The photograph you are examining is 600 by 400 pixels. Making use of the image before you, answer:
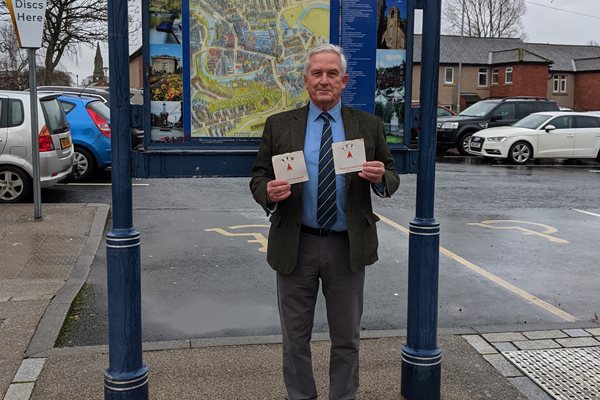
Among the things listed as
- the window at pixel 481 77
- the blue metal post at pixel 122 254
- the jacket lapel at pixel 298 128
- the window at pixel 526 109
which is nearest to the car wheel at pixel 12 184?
the blue metal post at pixel 122 254

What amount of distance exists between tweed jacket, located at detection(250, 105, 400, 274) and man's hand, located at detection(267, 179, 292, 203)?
0.14 metres

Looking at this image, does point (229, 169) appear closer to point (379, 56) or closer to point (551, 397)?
point (379, 56)

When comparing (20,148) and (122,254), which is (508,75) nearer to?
(20,148)

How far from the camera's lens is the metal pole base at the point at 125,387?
3145 millimetres

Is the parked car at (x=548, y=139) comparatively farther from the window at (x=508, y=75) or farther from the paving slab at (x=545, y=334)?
the window at (x=508, y=75)

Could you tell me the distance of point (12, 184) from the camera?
A: 983cm

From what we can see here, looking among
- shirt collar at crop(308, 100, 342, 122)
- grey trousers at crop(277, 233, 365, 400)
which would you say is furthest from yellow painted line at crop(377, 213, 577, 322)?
shirt collar at crop(308, 100, 342, 122)

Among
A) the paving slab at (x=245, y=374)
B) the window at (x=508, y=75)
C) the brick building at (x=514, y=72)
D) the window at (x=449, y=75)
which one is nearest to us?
the paving slab at (x=245, y=374)

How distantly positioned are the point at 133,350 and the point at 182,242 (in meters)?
4.57

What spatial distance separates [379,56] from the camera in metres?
3.79

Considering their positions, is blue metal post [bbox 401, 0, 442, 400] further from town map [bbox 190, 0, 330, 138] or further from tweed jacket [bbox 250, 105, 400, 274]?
town map [bbox 190, 0, 330, 138]

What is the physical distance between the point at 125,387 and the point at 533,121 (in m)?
17.7

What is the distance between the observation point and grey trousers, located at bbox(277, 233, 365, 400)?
3.25m

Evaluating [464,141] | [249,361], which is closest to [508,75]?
[464,141]
